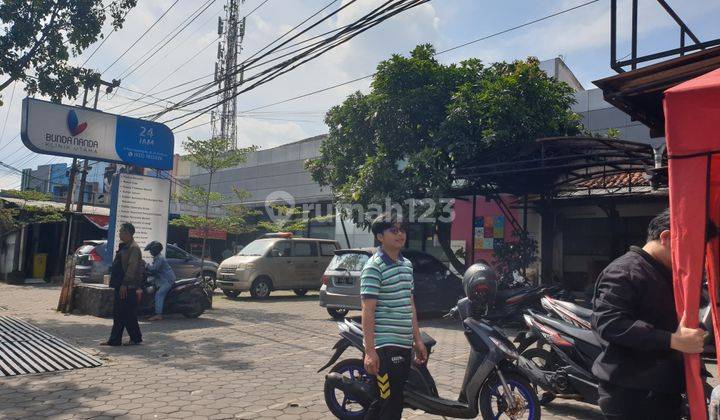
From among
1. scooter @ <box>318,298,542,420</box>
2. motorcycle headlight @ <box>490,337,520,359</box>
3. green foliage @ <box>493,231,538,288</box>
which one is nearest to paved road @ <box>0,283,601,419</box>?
scooter @ <box>318,298,542,420</box>

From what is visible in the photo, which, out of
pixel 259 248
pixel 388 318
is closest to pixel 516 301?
pixel 388 318

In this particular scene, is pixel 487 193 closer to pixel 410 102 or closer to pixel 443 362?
pixel 410 102

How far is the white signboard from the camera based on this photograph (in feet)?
38.2

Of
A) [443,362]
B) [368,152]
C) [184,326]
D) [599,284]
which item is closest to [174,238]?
[368,152]

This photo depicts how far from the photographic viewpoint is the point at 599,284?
2744 millimetres

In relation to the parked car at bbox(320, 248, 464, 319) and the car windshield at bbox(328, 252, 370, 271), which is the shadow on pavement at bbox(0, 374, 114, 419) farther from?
the car windshield at bbox(328, 252, 370, 271)

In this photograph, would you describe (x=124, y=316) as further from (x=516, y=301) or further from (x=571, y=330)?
(x=571, y=330)

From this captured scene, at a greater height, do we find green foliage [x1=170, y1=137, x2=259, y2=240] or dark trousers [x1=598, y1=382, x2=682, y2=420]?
green foliage [x1=170, y1=137, x2=259, y2=240]

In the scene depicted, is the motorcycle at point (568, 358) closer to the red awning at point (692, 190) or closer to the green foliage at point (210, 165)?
the red awning at point (692, 190)

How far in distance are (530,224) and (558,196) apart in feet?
4.52

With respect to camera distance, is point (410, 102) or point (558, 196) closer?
point (410, 102)

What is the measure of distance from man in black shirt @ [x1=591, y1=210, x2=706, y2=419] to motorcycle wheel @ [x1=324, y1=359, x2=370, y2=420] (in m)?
2.42

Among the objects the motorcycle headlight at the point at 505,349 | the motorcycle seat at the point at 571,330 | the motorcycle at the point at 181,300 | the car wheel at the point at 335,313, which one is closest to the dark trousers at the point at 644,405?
the motorcycle headlight at the point at 505,349

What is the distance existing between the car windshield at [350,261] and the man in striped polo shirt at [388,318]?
6976 mm
